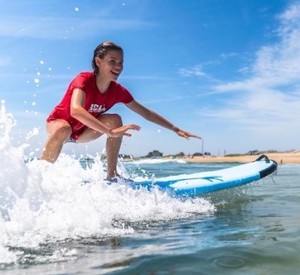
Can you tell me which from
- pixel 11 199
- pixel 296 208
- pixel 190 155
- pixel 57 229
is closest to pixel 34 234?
pixel 57 229

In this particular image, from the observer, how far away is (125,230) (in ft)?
11.0

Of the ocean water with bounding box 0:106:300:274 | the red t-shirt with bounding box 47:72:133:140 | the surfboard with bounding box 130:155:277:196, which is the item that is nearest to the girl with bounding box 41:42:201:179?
the red t-shirt with bounding box 47:72:133:140

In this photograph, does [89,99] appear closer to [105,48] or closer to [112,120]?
[112,120]

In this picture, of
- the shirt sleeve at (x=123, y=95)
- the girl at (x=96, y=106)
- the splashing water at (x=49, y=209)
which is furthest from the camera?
the shirt sleeve at (x=123, y=95)

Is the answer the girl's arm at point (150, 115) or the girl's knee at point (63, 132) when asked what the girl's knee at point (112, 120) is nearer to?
the girl's arm at point (150, 115)

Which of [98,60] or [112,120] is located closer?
[98,60]

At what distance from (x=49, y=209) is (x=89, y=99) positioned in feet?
5.66

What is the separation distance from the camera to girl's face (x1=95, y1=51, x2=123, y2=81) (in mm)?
4738

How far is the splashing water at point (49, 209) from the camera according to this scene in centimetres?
299

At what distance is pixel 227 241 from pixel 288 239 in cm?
44

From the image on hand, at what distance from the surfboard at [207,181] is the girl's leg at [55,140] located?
1.02 metres

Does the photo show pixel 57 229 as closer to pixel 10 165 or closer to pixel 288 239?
pixel 10 165

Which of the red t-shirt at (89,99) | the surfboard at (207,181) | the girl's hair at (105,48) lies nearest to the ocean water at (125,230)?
the surfboard at (207,181)

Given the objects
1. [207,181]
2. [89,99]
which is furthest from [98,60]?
[207,181]
